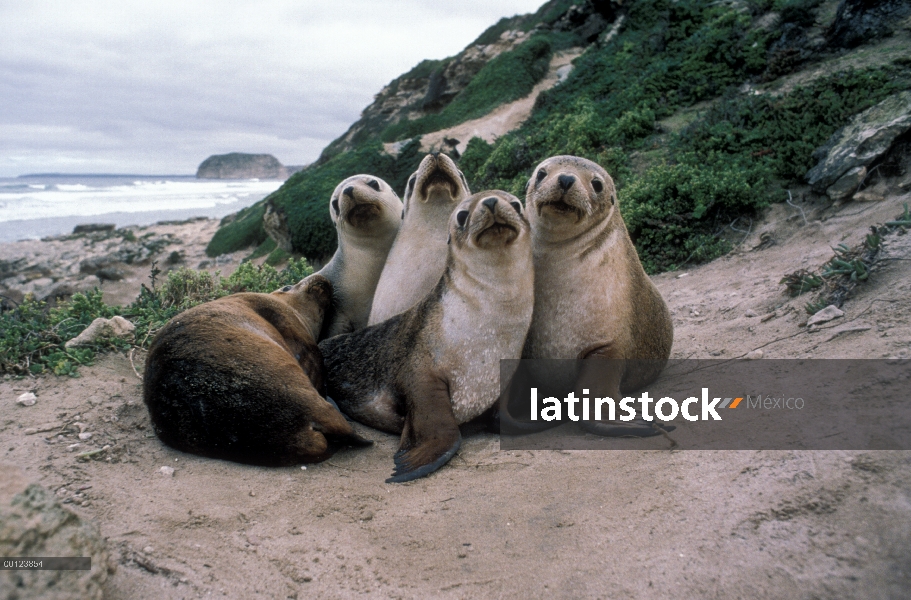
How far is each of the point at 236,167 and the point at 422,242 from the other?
367 feet

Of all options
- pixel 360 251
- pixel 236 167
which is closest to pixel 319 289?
pixel 360 251

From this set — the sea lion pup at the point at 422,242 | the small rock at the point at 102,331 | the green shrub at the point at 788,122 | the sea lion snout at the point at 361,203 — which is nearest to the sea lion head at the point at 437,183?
the sea lion pup at the point at 422,242

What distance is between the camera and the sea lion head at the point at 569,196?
4.06 m

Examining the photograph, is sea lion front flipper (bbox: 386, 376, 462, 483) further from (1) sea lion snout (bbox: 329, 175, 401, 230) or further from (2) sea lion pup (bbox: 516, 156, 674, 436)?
(1) sea lion snout (bbox: 329, 175, 401, 230)

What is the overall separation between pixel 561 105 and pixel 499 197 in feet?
36.9

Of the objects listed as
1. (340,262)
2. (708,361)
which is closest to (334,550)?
(708,361)

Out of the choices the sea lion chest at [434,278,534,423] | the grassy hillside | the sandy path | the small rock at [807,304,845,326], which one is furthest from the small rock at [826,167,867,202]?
the sea lion chest at [434,278,534,423]

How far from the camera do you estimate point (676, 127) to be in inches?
404

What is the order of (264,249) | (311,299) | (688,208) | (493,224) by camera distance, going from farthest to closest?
1. (264,249)
2. (688,208)
3. (311,299)
4. (493,224)

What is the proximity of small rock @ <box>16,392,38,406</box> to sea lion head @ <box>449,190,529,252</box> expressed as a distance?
2876 millimetres

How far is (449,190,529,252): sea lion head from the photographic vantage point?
146 inches

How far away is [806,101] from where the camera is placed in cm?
840

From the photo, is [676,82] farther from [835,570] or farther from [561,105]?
[835,570]
